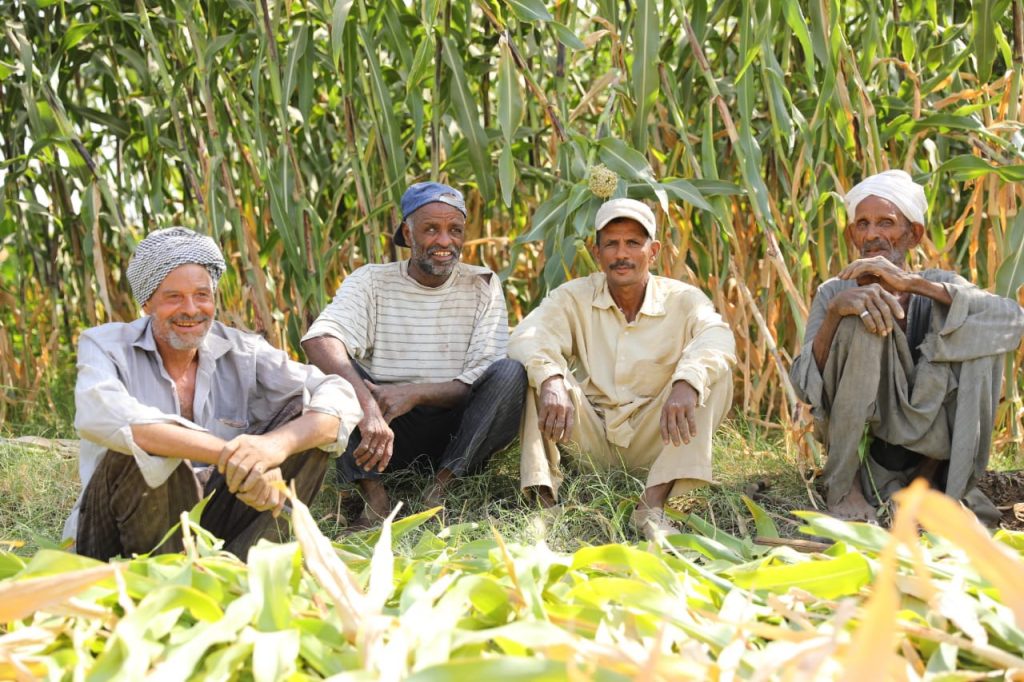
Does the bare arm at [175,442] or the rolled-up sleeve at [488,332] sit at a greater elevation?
the rolled-up sleeve at [488,332]

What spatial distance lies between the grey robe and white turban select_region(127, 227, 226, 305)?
175 cm

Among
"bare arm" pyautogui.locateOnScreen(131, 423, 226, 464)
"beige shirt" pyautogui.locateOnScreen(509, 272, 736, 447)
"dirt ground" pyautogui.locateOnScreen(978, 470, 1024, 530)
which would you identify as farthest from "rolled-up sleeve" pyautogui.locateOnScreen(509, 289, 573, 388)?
"dirt ground" pyautogui.locateOnScreen(978, 470, 1024, 530)

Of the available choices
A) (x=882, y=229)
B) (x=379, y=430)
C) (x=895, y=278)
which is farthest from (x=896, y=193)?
(x=379, y=430)

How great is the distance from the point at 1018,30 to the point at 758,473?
1716mm

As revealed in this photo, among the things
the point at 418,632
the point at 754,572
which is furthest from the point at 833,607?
the point at 418,632

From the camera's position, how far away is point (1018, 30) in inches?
147

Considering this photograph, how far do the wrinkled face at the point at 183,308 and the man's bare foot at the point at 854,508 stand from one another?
1872mm

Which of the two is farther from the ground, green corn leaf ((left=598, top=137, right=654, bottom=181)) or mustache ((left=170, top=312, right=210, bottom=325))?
green corn leaf ((left=598, top=137, right=654, bottom=181))

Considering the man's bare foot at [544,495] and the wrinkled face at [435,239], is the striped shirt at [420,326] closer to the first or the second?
the wrinkled face at [435,239]

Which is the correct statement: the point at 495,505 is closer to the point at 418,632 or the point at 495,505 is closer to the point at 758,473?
the point at 758,473

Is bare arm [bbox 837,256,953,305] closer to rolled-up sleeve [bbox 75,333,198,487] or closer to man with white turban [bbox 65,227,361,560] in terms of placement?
man with white turban [bbox 65,227,361,560]

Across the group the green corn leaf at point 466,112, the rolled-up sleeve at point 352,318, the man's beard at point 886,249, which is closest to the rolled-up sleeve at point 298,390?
the rolled-up sleeve at point 352,318

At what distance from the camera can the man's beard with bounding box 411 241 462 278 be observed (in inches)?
145

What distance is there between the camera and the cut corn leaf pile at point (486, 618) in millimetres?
1351
